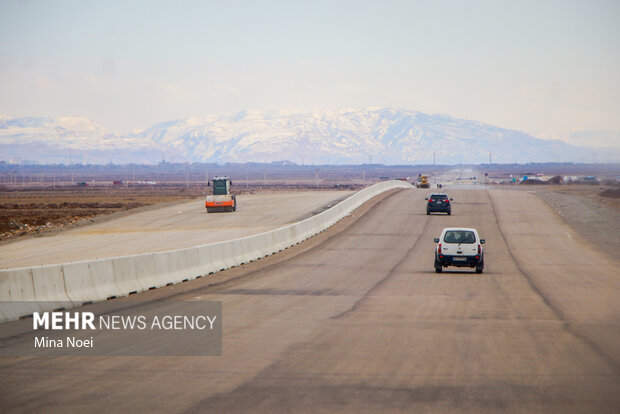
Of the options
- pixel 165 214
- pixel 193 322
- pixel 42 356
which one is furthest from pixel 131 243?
pixel 42 356

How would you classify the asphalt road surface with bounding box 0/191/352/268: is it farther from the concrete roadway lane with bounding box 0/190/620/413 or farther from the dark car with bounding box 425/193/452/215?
the concrete roadway lane with bounding box 0/190/620/413

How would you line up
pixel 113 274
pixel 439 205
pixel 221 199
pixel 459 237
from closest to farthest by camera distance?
1. pixel 113 274
2. pixel 459 237
3. pixel 439 205
4. pixel 221 199

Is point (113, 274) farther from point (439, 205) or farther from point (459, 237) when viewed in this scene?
point (439, 205)

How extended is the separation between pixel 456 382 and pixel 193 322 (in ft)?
22.2

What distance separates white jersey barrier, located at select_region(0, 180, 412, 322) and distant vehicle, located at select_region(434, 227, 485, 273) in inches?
301

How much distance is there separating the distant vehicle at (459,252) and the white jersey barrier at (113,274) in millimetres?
7634

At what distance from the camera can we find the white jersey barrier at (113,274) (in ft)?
53.0

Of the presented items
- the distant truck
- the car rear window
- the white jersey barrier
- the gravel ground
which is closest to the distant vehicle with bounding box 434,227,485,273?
the car rear window

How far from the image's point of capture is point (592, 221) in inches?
2100

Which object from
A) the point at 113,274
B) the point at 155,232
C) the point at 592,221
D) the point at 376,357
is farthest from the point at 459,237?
the point at 592,221

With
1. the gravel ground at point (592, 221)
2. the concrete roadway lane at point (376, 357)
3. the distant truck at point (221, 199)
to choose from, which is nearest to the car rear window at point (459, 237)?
the concrete roadway lane at point (376, 357)

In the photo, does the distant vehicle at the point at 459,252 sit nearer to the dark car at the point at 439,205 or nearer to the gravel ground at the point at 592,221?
the gravel ground at the point at 592,221

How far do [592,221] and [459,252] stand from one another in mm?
30246

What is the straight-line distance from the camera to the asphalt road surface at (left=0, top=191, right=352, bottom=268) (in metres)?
38.8
